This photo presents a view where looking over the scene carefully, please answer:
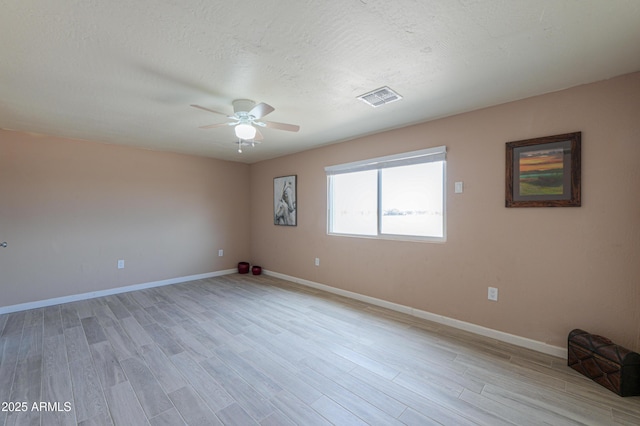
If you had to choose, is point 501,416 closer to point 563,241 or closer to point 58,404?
point 563,241

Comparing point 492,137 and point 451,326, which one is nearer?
point 492,137

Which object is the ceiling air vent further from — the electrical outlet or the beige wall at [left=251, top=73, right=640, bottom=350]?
the electrical outlet

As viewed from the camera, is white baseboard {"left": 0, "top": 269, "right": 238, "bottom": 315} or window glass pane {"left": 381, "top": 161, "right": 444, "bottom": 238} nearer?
window glass pane {"left": 381, "top": 161, "right": 444, "bottom": 238}

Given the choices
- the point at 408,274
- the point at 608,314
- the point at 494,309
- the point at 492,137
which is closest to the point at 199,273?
the point at 408,274

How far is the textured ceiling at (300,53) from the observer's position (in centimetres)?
140

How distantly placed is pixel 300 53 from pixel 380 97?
0.97 m

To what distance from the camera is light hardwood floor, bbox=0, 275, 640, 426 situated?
163 cm

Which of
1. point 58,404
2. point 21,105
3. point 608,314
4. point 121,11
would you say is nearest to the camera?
point 121,11

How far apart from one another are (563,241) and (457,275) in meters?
0.95

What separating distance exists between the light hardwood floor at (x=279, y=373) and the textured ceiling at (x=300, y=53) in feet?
7.60

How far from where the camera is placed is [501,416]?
5.30 feet

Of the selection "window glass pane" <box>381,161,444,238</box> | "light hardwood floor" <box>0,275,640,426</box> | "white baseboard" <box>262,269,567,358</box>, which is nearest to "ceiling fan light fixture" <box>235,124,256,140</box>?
"window glass pane" <box>381,161,444,238</box>

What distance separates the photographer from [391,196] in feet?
11.5

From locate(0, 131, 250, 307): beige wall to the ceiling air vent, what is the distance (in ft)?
12.2
